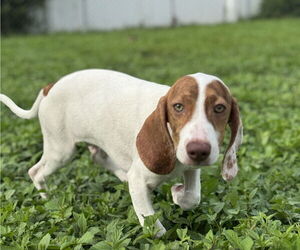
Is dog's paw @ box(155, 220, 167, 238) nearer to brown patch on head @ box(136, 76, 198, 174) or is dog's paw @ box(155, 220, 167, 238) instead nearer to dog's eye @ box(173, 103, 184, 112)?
brown patch on head @ box(136, 76, 198, 174)

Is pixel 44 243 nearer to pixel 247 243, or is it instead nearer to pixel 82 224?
pixel 82 224

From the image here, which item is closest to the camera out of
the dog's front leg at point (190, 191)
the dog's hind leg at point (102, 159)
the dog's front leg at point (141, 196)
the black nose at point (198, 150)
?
the black nose at point (198, 150)

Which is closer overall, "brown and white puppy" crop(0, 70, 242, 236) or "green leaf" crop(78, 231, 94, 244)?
"brown and white puppy" crop(0, 70, 242, 236)

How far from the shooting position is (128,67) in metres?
10.2

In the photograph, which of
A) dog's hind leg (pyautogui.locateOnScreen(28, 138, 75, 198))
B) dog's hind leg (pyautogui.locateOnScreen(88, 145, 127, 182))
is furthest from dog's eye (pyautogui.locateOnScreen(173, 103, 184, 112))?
dog's hind leg (pyautogui.locateOnScreen(88, 145, 127, 182))

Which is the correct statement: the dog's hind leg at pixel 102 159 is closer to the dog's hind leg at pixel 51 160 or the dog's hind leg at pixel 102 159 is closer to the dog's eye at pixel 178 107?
the dog's hind leg at pixel 51 160

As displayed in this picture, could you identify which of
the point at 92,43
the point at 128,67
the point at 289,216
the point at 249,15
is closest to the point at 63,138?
the point at 289,216

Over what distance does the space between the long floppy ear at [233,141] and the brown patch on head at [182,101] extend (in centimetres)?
28

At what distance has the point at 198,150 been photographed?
→ 2652 millimetres

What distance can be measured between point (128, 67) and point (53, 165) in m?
6.22

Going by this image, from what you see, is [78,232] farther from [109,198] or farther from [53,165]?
[53,165]

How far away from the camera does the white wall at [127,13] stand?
67.2 feet

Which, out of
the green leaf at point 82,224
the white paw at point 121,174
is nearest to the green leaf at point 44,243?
the green leaf at point 82,224

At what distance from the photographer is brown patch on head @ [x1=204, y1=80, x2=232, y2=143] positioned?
281 centimetres
